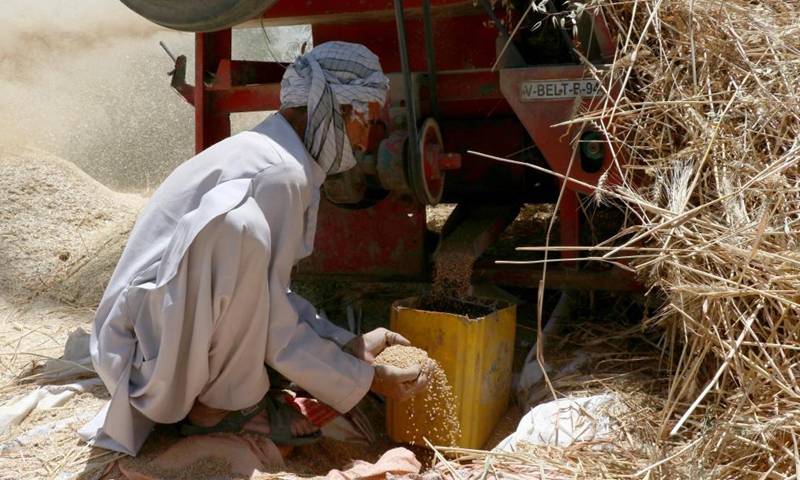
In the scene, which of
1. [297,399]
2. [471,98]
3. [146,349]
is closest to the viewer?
[146,349]

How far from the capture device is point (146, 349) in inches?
105

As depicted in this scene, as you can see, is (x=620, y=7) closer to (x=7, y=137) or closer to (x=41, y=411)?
(x=41, y=411)

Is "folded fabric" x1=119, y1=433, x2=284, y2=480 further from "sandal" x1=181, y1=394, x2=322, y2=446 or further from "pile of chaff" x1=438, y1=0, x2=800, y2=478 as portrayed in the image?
"pile of chaff" x1=438, y1=0, x2=800, y2=478

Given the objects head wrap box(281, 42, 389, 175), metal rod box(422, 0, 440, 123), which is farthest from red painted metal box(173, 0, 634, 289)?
head wrap box(281, 42, 389, 175)

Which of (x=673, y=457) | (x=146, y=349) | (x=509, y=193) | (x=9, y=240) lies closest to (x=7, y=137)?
(x=9, y=240)

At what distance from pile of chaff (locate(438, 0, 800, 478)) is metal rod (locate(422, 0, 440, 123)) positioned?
520 millimetres

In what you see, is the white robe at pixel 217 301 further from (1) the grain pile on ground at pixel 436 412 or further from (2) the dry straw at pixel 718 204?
(2) the dry straw at pixel 718 204

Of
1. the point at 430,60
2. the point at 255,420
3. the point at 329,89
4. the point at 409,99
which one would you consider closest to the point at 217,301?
the point at 255,420

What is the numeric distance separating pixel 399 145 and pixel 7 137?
500cm

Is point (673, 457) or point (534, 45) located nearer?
point (673, 457)

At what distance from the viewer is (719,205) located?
271cm

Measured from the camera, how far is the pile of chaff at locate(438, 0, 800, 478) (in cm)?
234

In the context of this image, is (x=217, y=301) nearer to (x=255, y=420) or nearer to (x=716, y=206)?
(x=255, y=420)

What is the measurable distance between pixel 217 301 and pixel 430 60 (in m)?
1.24
